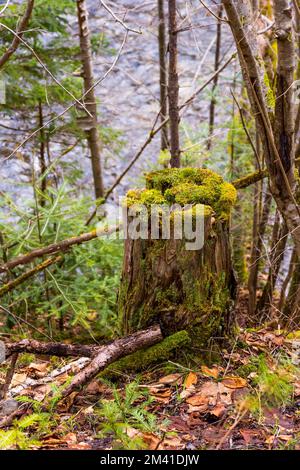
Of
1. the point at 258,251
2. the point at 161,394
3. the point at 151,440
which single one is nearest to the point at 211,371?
the point at 161,394

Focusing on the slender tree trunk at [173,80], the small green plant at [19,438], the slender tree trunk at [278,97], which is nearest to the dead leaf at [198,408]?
the small green plant at [19,438]

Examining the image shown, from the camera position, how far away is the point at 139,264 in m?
3.36

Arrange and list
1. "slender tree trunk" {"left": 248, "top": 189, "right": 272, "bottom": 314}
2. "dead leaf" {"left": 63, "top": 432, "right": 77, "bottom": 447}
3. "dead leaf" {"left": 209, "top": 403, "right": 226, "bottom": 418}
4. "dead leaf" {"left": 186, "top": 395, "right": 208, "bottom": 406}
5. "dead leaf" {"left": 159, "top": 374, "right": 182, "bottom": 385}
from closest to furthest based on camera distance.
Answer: "dead leaf" {"left": 63, "top": 432, "right": 77, "bottom": 447} < "dead leaf" {"left": 209, "top": 403, "right": 226, "bottom": 418} < "dead leaf" {"left": 186, "top": 395, "right": 208, "bottom": 406} < "dead leaf" {"left": 159, "top": 374, "right": 182, "bottom": 385} < "slender tree trunk" {"left": 248, "top": 189, "right": 272, "bottom": 314}

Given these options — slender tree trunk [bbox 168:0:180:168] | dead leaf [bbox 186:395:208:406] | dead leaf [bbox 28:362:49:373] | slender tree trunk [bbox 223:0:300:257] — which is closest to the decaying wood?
dead leaf [bbox 186:395:208:406]

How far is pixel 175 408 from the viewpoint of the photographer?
289 cm

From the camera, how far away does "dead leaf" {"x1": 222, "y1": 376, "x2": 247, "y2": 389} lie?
10.1 ft

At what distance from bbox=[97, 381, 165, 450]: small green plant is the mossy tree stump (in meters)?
0.54

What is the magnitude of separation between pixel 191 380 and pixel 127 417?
58 centimetres

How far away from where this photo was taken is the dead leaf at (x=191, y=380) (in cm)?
312

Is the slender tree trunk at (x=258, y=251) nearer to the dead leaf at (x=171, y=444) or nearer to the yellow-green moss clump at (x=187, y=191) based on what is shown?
the yellow-green moss clump at (x=187, y=191)

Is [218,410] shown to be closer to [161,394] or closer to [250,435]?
[250,435]

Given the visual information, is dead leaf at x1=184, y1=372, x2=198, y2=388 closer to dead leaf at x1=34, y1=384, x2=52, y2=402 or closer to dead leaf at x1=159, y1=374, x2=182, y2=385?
dead leaf at x1=159, y1=374, x2=182, y2=385

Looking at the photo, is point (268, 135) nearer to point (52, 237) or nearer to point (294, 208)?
point (294, 208)
